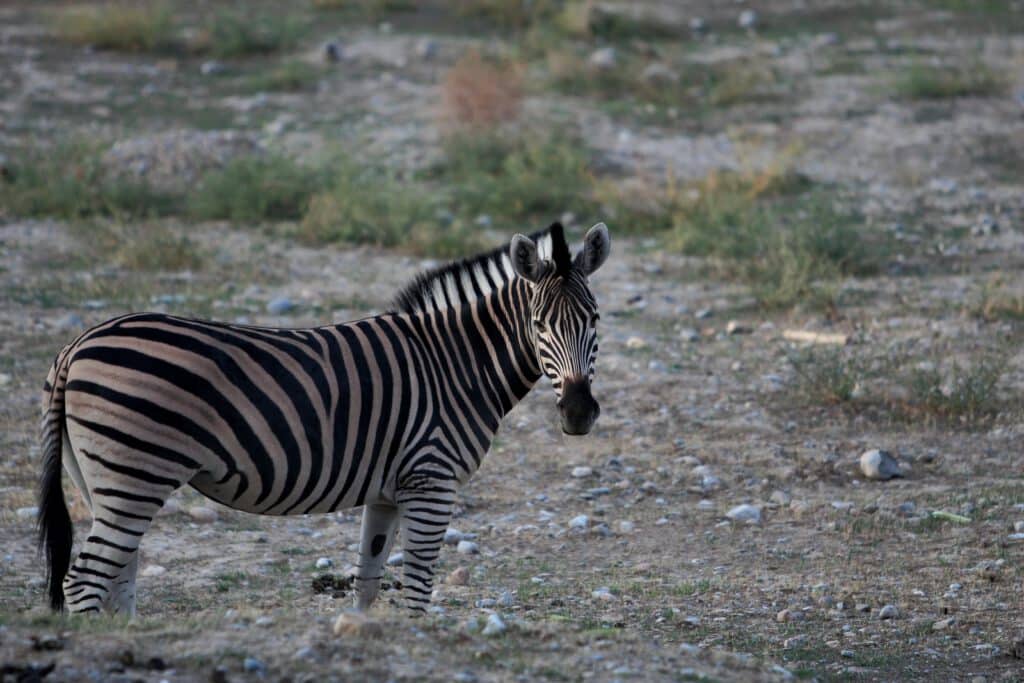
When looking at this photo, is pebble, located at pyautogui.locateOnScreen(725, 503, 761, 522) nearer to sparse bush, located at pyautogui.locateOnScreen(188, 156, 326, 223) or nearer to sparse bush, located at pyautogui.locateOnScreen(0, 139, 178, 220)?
sparse bush, located at pyautogui.locateOnScreen(188, 156, 326, 223)

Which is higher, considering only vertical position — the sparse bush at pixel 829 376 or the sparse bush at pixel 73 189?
the sparse bush at pixel 73 189

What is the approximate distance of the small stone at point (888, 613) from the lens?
6.20 m

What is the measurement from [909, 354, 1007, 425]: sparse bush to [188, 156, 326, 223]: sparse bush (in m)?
6.26

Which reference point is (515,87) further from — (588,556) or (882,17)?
(588,556)

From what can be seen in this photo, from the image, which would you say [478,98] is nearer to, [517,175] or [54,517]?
[517,175]

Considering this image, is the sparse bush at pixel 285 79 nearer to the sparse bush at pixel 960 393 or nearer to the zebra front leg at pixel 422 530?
the sparse bush at pixel 960 393

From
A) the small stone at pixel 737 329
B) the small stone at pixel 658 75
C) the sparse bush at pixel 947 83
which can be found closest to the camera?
the small stone at pixel 737 329

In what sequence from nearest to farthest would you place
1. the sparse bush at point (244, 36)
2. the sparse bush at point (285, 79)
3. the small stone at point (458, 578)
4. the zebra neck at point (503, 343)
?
the zebra neck at point (503, 343)
the small stone at point (458, 578)
the sparse bush at point (285, 79)
the sparse bush at point (244, 36)

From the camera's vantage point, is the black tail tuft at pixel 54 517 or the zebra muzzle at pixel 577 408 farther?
the zebra muzzle at pixel 577 408

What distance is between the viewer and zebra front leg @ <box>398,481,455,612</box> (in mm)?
5230

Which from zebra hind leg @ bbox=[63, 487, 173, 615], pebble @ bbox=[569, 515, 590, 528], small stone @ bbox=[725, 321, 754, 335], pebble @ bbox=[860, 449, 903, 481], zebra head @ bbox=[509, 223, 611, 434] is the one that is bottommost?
pebble @ bbox=[569, 515, 590, 528]

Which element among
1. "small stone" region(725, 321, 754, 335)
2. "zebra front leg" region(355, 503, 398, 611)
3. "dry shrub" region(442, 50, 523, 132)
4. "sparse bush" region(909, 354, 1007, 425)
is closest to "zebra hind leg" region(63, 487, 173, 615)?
"zebra front leg" region(355, 503, 398, 611)

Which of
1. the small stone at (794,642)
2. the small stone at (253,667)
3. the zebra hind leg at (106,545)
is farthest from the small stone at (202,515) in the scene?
the small stone at (794,642)

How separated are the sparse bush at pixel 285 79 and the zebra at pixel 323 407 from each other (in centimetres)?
1130
